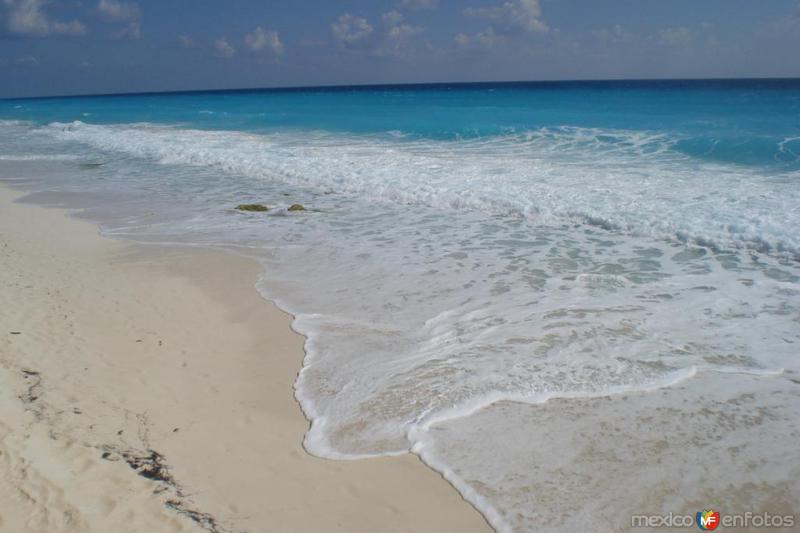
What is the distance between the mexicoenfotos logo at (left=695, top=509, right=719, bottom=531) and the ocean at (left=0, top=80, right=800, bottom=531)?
9 cm

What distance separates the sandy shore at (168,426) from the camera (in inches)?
130

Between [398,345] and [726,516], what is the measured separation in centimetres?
294

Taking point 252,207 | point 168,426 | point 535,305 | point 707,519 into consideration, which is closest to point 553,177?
point 252,207

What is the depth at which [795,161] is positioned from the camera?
14.5m

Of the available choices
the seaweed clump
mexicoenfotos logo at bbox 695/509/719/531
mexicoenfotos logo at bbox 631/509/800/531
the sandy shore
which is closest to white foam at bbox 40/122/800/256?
the seaweed clump

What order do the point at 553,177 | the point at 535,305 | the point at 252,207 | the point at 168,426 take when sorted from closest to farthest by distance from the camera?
1. the point at 168,426
2. the point at 535,305
3. the point at 252,207
4. the point at 553,177

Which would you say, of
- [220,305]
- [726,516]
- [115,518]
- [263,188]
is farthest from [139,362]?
[263,188]

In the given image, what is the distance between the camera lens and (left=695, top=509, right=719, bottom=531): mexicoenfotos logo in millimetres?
3305

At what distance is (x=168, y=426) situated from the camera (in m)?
4.21

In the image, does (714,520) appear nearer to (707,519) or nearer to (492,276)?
(707,519)

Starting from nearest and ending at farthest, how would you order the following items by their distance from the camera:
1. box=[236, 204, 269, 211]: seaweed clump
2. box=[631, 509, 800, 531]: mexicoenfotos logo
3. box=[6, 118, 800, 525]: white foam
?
box=[631, 509, 800, 531]: mexicoenfotos logo
box=[6, 118, 800, 525]: white foam
box=[236, 204, 269, 211]: seaweed clump

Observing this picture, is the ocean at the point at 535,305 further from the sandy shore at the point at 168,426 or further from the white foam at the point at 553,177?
the sandy shore at the point at 168,426

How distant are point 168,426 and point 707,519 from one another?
11.8 ft

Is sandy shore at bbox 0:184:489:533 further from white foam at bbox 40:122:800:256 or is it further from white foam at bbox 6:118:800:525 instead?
white foam at bbox 40:122:800:256
